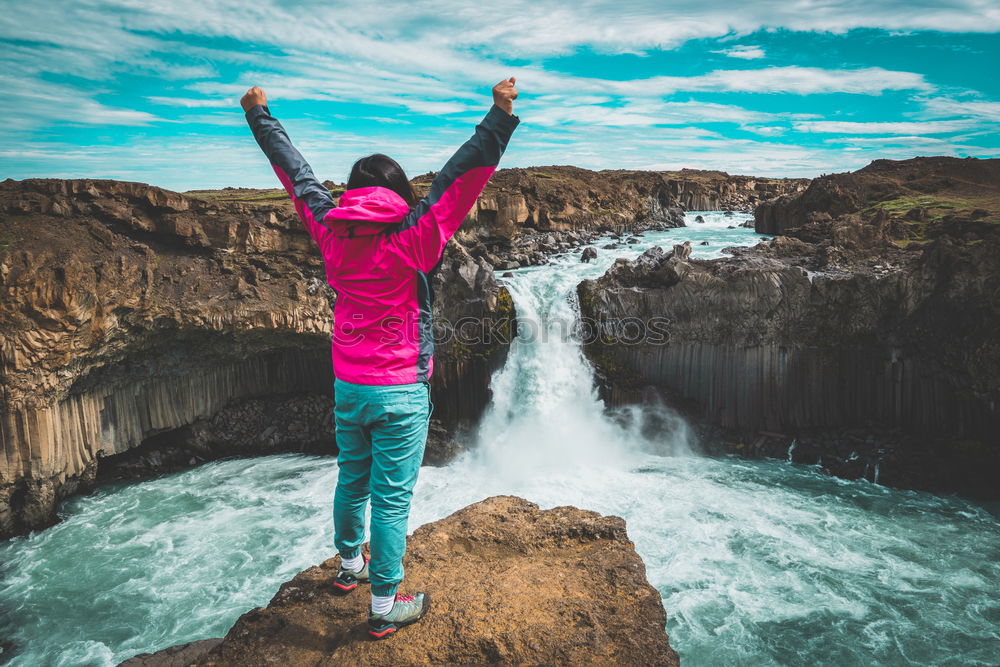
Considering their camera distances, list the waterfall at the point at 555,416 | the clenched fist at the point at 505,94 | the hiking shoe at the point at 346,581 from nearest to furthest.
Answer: the clenched fist at the point at 505,94 < the hiking shoe at the point at 346,581 < the waterfall at the point at 555,416

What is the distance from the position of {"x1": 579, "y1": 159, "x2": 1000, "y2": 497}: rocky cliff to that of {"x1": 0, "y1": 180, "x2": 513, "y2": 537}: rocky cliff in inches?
165

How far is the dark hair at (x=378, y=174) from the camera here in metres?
3.43

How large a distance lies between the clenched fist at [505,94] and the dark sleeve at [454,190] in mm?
26

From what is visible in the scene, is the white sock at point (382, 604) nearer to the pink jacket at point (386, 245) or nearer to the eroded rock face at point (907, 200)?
the pink jacket at point (386, 245)

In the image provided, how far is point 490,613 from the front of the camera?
3867mm

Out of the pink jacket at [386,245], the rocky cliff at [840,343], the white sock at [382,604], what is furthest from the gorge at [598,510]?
the pink jacket at [386,245]

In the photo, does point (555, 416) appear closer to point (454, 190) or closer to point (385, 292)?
point (385, 292)

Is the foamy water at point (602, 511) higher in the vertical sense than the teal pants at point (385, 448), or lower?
lower

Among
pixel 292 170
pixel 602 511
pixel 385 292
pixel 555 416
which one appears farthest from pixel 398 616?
pixel 555 416

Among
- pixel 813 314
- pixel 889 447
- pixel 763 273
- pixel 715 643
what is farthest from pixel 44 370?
pixel 889 447

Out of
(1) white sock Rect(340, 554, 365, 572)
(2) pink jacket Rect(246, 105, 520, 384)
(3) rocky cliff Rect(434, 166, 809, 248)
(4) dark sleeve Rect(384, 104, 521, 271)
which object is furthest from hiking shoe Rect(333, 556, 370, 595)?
(3) rocky cliff Rect(434, 166, 809, 248)

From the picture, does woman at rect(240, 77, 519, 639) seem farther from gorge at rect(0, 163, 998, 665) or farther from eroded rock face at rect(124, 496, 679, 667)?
gorge at rect(0, 163, 998, 665)

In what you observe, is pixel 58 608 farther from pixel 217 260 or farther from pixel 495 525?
pixel 495 525

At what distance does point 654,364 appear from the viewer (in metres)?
15.5
